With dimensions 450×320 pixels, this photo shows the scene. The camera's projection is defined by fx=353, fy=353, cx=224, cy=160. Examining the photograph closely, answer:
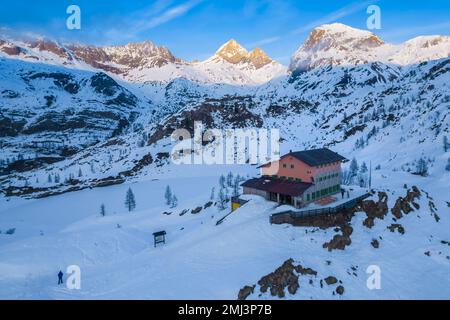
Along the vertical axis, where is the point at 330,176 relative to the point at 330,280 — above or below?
above

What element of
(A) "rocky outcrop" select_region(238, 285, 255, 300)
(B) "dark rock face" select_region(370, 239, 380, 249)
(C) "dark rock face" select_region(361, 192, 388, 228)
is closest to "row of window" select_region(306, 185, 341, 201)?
(C) "dark rock face" select_region(361, 192, 388, 228)

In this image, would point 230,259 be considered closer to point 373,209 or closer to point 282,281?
point 282,281

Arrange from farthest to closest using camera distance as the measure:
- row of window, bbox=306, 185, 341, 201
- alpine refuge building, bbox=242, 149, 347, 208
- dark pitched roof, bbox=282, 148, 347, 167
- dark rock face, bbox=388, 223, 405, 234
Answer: dark pitched roof, bbox=282, 148, 347, 167 → row of window, bbox=306, 185, 341, 201 → alpine refuge building, bbox=242, 149, 347, 208 → dark rock face, bbox=388, 223, 405, 234

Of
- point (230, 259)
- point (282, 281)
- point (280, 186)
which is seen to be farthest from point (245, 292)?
point (280, 186)

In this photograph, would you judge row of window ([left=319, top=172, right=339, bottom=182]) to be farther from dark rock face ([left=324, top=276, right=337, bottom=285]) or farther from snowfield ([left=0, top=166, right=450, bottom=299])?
dark rock face ([left=324, top=276, right=337, bottom=285])

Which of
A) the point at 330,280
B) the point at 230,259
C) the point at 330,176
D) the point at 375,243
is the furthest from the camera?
the point at 330,176
